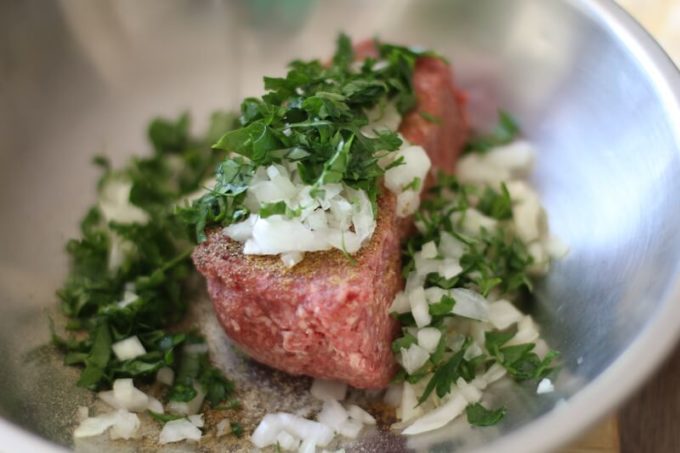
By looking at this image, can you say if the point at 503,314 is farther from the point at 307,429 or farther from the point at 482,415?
the point at 307,429

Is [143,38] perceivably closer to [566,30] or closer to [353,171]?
[353,171]

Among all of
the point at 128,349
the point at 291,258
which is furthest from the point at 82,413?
the point at 291,258

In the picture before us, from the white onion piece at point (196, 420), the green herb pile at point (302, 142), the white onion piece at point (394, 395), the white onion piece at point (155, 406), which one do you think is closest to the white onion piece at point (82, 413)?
the white onion piece at point (155, 406)

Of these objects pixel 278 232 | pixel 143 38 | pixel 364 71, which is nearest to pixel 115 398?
pixel 278 232

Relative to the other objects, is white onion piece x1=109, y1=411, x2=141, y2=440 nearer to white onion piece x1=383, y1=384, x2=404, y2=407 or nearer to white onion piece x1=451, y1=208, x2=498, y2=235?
white onion piece x1=383, y1=384, x2=404, y2=407

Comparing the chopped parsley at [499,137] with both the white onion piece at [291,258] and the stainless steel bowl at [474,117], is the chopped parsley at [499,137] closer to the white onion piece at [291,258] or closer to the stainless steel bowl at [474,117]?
the stainless steel bowl at [474,117]

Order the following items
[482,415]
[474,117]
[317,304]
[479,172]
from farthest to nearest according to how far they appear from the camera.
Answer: [474,117], [479,172], [482,415], [317,304]
